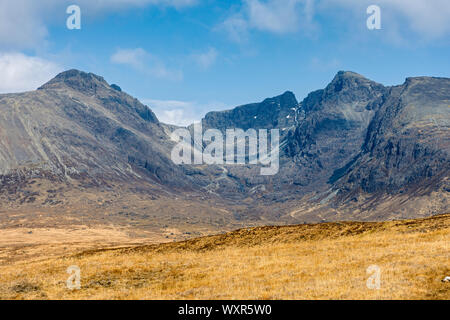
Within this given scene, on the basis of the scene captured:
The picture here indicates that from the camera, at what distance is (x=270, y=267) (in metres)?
30.4

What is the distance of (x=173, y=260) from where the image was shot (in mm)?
36125

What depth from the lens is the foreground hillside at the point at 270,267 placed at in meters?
23.6

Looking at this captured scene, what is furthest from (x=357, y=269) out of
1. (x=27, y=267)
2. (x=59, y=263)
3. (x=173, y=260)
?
(x=27, y=267)

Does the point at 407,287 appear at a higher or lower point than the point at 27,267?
higher

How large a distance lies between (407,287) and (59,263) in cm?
2881

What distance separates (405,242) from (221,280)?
15816mm

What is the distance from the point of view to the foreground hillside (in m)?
23.6

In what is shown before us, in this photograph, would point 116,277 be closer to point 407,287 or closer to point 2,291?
point 2,291

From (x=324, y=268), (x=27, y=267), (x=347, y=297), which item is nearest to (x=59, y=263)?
(x=27, y=267)

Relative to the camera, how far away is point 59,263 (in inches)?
1516
